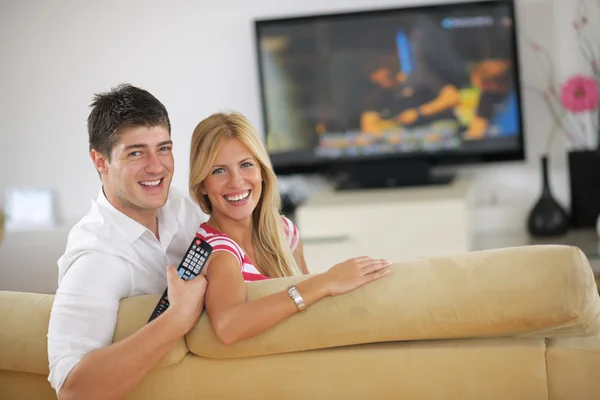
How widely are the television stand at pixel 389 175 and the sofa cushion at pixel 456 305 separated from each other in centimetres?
333

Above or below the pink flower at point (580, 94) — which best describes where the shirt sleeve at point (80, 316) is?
below

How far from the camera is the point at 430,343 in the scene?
1.59 meters

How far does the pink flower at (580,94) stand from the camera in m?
4.55

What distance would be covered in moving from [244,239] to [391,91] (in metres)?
2.75

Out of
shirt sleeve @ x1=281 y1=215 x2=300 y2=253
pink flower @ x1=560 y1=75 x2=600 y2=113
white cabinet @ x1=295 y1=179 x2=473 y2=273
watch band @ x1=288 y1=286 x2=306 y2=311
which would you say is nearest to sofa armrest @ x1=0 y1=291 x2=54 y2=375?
watch band @ x1=288 y1=286 x2=306 y2=311

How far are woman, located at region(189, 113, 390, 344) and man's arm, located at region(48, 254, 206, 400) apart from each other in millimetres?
76

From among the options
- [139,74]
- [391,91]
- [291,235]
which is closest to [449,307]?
[291,235]

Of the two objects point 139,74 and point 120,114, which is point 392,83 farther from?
point 120,114

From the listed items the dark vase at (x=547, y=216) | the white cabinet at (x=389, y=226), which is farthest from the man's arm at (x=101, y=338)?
the dark vase at (x=547, y=216)

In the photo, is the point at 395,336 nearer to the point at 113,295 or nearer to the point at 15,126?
the point at 113,295

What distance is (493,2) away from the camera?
4.68 metres

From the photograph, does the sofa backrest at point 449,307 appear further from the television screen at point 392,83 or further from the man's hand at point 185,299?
the television screen at point 392,83

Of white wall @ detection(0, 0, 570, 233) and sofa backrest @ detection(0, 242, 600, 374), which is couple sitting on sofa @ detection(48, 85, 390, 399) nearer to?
sofa backrest @ detection(0, 242, 600, 374)

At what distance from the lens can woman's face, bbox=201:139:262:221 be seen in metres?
2.17
